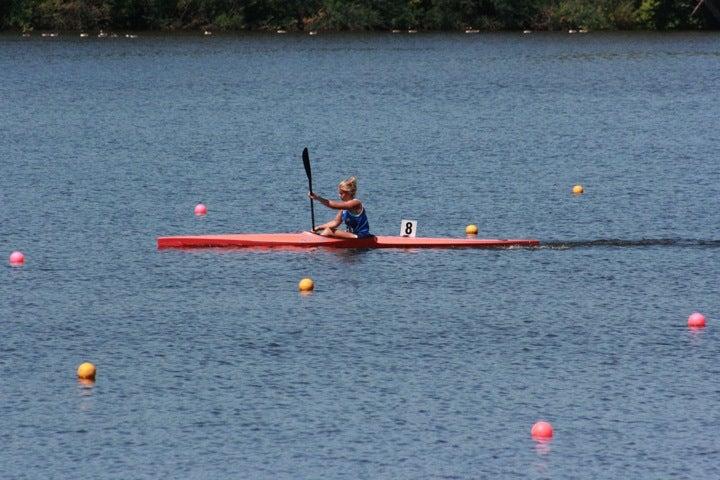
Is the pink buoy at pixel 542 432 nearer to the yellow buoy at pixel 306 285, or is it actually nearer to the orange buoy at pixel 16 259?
the yellow buoy at pixel 306 285

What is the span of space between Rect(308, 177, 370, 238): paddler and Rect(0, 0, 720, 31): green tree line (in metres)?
75.0

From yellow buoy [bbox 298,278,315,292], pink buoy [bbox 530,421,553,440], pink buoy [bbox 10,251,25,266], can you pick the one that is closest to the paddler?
yellow buoy [bbox 298,278,315,292]

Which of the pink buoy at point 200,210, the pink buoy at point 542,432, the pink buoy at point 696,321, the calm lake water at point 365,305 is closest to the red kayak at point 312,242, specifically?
the calm lake water at point 365,305

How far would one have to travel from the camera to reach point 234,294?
23391 mm

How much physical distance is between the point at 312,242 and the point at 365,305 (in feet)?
14.1

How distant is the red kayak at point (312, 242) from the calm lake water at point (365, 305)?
291 millimetres

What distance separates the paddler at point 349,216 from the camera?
26.5m

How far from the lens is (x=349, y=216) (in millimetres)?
26734

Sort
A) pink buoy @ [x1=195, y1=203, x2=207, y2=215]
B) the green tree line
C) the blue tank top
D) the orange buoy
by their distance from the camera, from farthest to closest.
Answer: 1. the green tree line
2. pink buoy @ [x1=195, y1=203, x2=207, y2=215]
3. the blue tank top
4. the orange buoy

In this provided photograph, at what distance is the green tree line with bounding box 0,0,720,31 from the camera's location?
99250 millimetres

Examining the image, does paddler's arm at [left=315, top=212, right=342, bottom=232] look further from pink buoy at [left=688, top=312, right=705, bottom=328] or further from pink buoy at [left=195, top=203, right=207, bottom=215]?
pink buoy at [left=688, top=312, right=705, bottom=328]

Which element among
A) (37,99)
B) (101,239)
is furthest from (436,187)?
(37,99)

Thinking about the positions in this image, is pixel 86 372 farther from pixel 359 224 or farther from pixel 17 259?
pixel 359 224

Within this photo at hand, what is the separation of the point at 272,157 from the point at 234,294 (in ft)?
57.3
